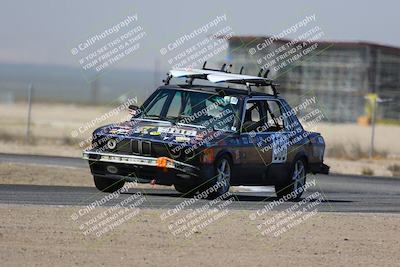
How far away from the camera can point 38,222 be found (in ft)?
38.8

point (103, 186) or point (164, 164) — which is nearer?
point (164, 164)

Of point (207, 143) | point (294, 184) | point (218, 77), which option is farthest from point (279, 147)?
point (207, 143)

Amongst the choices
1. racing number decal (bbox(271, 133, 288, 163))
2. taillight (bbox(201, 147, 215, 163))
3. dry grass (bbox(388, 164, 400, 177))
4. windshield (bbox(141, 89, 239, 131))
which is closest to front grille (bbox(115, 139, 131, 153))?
windshield (bbox(141, 89, 239, 131))

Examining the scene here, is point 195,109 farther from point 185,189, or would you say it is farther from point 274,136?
point 274,136

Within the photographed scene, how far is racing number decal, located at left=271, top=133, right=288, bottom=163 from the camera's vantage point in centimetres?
1708

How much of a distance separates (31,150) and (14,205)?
666 inches

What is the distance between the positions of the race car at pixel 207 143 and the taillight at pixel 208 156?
0.01 meters

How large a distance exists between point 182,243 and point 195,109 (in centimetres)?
575

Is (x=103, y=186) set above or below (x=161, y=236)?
below

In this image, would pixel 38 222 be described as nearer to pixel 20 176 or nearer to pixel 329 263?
pixel 329 263

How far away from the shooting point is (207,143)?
1549 cm

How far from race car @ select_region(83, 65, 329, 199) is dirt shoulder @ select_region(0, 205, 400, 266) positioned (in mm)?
1916

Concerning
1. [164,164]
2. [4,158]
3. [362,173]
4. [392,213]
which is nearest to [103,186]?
[164,164]

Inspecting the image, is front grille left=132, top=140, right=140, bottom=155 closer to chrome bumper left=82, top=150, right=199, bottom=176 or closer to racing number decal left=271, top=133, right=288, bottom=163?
chrome bumper left=82, top=150, right=199, bottom=176
